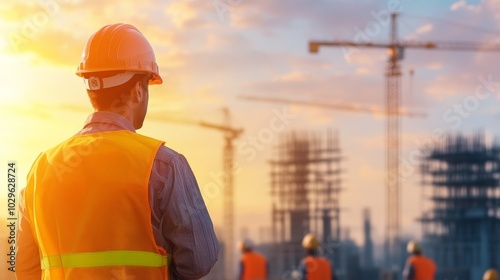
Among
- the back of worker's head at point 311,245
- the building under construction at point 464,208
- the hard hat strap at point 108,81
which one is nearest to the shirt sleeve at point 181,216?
the hard hat strap at point 108,81

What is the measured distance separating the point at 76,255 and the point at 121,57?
593 mm

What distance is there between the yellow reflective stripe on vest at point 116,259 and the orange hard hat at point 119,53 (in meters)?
0.54

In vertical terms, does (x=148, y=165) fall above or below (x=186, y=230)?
above

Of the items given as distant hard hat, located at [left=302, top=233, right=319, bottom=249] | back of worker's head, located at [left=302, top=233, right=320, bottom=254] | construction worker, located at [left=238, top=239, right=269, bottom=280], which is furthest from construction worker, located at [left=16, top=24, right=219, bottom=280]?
construction worker, located at [left=238, top=239, right=269, bottom=280]

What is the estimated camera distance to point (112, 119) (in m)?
2.41

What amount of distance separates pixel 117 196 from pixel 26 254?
46 cm

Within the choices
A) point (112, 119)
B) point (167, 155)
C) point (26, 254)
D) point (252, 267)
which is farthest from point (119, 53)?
point (252, 267)

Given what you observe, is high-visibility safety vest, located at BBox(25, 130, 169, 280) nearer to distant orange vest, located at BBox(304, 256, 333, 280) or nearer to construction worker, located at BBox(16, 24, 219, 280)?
construction worker, located at BBox(16, 24, 219, 280)

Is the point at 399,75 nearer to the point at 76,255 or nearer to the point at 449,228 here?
the point at 449,228

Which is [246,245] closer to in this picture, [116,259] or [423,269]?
[423,269]

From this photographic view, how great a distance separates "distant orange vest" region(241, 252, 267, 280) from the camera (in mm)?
16125

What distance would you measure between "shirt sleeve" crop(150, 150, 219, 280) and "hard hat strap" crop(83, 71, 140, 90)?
0.27m

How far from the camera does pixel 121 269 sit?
2314 mm

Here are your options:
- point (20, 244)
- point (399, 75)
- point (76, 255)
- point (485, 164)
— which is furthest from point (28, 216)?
point (485, 164)
